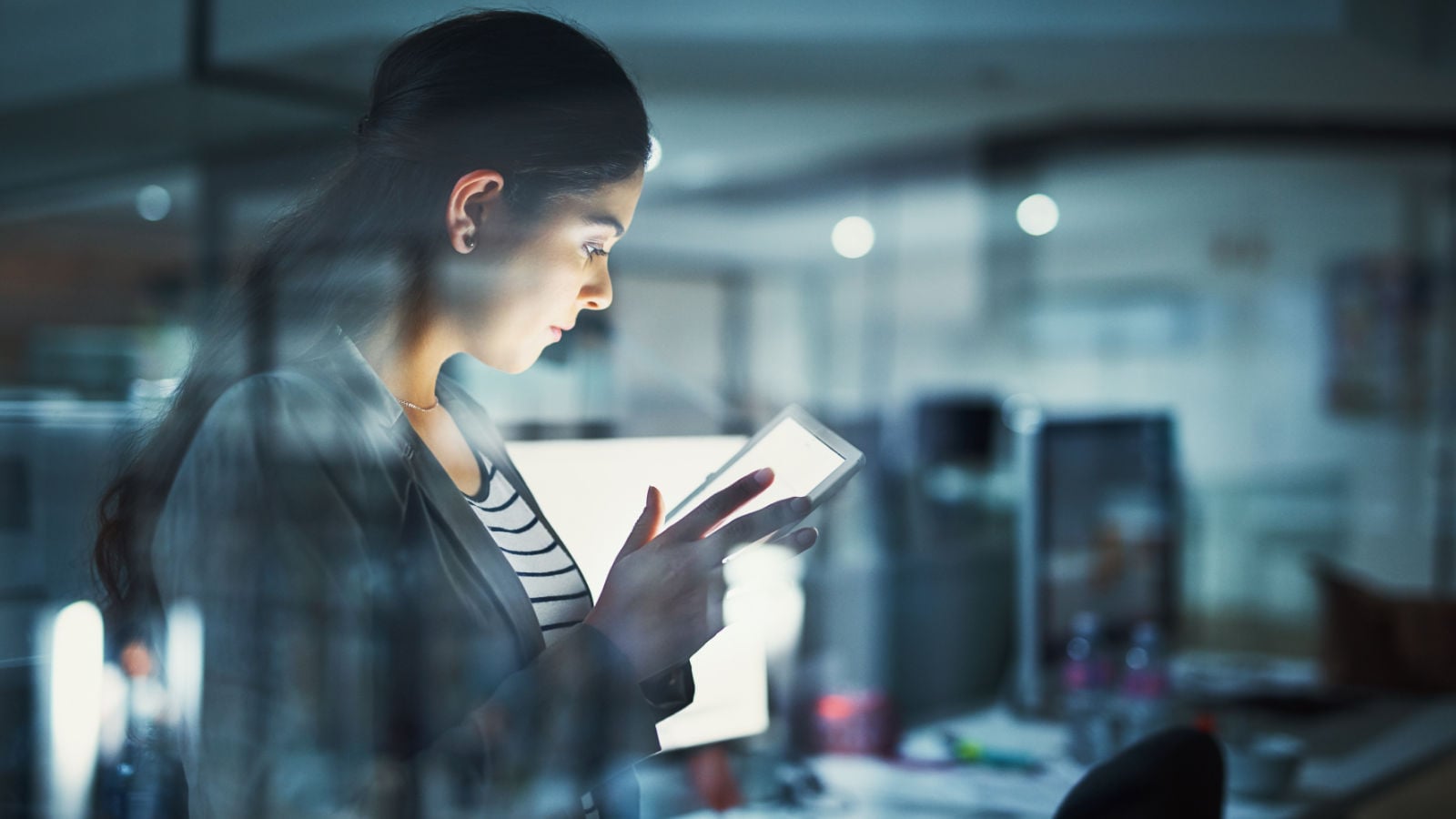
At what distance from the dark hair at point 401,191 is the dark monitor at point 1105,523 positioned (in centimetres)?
139

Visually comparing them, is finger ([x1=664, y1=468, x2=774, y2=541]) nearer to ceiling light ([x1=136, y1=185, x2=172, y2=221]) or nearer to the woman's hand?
the woman's hand

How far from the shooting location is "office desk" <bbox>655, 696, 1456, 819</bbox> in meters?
1.37

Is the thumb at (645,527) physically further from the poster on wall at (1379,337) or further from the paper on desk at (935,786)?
the poster on wall at (1379,337)

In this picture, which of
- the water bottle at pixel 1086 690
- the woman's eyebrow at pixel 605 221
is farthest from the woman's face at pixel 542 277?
the water bottle at pixel 1086 690

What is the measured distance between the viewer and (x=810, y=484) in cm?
73

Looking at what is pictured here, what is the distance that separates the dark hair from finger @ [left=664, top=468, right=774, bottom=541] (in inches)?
8.3

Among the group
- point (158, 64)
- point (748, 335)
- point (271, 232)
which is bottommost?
point (271, 232)

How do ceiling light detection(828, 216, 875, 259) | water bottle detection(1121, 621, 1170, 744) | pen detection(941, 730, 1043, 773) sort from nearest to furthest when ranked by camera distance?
pen detection(941, 730, 1043, 773) → water bottle detection(1121, 621, 1170, 744) → ceiling light detection(828, 216, 875, 259)

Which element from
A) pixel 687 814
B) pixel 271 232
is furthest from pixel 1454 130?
pixel 271 232

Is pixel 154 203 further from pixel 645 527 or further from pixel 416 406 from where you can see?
pixel 645 527

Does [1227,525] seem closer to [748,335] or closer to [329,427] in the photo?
[748,335]

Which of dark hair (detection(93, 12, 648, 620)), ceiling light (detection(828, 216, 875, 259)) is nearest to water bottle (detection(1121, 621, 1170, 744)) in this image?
dark hair (detection(93, 12, 648, 620))

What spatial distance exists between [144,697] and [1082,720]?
1223 millimetres

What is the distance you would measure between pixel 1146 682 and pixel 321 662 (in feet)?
5.50
